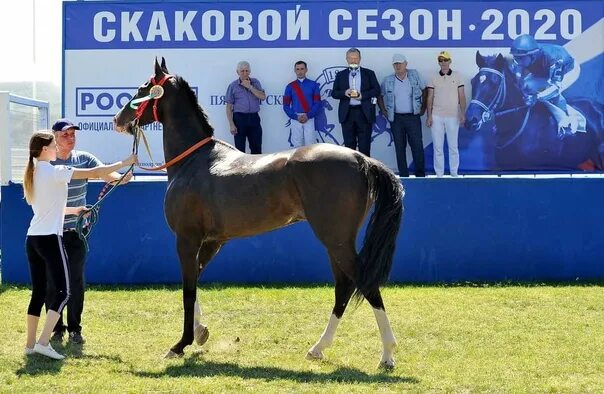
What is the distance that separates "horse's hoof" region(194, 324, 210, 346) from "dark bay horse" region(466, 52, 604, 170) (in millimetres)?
6895

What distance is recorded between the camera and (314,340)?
7.72 meters

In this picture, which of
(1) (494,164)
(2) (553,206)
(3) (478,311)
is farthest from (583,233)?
(3) (478,311)

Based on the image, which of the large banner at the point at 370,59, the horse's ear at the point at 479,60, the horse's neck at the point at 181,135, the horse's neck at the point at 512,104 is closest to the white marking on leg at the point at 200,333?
the horse's neck at the point at 181,135

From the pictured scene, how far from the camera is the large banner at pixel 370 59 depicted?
42.6 ft

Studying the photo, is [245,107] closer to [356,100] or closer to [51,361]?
[356,100]

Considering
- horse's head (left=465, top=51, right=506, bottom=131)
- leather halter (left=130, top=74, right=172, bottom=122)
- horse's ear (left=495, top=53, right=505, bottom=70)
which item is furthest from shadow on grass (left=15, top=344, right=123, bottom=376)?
horse's ear (left=495, top=53, right=505, bottom=70)

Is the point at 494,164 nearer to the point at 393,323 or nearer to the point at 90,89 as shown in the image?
the point at 393,323

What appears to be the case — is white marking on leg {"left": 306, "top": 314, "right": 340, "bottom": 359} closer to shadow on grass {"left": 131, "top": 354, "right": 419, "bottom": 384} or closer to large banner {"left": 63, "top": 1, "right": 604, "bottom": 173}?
shadow on grass {"left": 131, "top": 354, "right": 419, "bottom": 384}

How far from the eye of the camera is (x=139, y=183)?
11.2 m

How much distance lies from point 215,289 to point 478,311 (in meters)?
3.38

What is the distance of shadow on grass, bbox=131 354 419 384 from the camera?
611 centimetres

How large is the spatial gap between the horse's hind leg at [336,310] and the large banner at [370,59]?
6193 mm

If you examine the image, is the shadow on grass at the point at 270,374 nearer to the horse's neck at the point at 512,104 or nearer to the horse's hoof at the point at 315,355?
the horse's hoof at the point at 315,355

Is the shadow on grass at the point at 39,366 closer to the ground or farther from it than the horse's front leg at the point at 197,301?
closer to the ground
